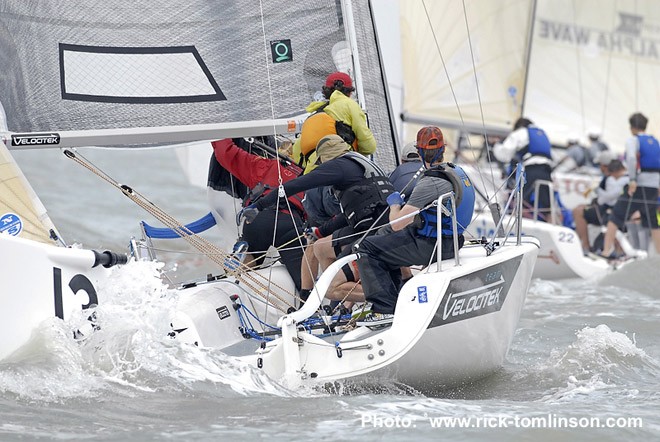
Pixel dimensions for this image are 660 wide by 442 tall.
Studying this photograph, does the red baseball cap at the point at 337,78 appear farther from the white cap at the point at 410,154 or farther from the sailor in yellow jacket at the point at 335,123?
the white cap at the point at 410,154

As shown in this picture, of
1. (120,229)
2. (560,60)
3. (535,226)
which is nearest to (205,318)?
(535,226)

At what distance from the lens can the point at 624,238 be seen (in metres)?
11.1

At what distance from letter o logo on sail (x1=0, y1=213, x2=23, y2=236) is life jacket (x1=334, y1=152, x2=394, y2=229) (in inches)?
56.9

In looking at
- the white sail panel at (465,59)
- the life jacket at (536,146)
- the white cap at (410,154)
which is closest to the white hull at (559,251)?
the life jacket at (536,146)

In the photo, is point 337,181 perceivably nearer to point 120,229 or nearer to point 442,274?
point 442,274

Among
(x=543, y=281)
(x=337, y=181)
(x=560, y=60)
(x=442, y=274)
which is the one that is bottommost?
(x=543, y=281)

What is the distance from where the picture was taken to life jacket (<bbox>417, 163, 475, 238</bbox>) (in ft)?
16.8

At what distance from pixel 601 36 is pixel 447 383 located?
10.2 m

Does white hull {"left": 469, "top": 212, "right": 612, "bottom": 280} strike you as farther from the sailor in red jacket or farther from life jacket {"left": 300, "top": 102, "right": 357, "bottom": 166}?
life jacket {"left": 300, "top": 102, "right": 357, "bottom": 166}

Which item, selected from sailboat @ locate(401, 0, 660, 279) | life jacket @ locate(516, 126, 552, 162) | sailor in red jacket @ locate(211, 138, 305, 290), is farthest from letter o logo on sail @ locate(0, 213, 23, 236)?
life jacket @ locate(516, 126, 552, 162)

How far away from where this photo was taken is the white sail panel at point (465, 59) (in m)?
10.4

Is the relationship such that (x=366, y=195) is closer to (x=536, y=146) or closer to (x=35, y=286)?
(x=35, y=286)

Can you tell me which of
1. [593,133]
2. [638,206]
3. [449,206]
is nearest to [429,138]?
[449,206]

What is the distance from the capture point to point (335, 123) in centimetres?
563
